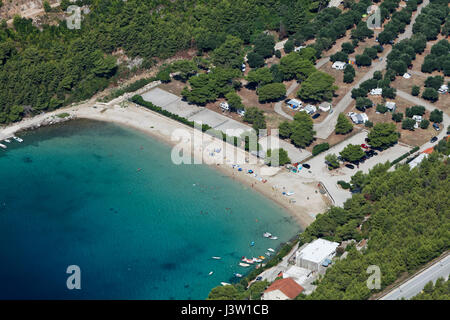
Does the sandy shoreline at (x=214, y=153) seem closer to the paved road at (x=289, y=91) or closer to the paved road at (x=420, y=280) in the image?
the paved road at (x=289, y=91)

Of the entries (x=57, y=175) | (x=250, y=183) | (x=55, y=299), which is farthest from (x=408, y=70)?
(x=55, y=299)

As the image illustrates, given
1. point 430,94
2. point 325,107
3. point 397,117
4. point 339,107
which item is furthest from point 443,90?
point 325,107

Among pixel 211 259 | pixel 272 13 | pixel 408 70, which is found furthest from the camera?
pixel 272 13

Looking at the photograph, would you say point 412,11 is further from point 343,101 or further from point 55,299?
point 55,299

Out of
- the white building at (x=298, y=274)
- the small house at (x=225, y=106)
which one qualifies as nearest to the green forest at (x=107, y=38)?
the small house at (x=225, y=106)

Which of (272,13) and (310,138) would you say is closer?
(310,138)

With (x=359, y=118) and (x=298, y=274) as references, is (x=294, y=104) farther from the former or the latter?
(x=298, y=274)
